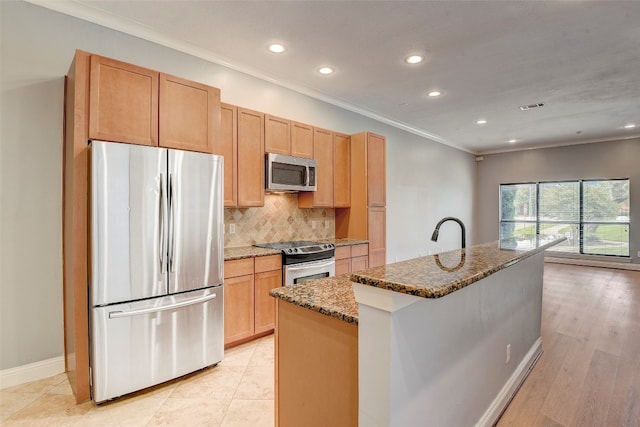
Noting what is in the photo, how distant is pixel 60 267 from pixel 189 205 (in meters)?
1.18

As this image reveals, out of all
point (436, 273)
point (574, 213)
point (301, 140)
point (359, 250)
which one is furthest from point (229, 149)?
point (574, 213)

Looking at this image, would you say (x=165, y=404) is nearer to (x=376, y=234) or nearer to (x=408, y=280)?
(x=408, y=280)

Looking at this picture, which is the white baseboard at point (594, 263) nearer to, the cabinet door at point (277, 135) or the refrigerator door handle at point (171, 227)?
the cabinet door at point (277, 135)

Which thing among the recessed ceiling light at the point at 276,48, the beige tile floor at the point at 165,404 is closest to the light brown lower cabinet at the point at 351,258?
the beige tile floor at the point at 165,404

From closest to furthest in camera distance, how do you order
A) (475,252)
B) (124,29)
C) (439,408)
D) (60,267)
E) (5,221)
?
(439,408)
(475,252)
(5,221)
(60,267)
(124,29)

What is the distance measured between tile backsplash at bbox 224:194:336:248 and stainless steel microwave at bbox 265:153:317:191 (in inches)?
14.5

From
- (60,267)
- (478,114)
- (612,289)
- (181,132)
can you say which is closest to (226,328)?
(60,267)

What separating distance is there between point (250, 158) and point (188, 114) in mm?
880

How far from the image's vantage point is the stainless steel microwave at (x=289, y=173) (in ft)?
11.6

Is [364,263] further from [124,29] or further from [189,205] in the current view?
[124,29]

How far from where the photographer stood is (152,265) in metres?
2.28

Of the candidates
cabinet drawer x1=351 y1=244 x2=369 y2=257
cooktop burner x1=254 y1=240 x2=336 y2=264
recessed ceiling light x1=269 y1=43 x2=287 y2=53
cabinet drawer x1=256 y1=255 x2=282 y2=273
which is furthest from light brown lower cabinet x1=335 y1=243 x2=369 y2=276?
recessed ceiling light x1=269 y1=43 x2=287 y2=53

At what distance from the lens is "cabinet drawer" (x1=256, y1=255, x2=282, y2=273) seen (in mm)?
3152

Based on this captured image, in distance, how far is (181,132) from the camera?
102 inches
